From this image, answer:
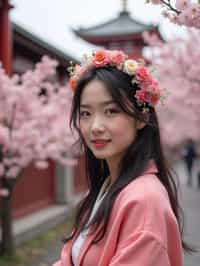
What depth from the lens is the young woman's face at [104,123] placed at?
167 centimetres

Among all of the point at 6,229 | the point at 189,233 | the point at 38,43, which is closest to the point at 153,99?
the point at 6,229

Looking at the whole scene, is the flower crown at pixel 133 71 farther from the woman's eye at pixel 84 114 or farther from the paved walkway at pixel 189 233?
the paved walkway at pixel 189 233

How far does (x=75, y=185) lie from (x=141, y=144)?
11270mm

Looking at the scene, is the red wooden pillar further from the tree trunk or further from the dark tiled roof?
the tree trunk

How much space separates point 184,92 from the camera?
40.6ft

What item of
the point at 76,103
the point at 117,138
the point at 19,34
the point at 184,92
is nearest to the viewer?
the point at 117,138

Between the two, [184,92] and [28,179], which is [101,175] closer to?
[28,179]

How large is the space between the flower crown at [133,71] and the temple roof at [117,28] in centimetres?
1594

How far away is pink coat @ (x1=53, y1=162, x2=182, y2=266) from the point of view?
1407 mm

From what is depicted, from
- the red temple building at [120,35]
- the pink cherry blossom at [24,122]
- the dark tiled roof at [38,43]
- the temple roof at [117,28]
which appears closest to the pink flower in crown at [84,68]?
the pink cherry blossom at [24,122]

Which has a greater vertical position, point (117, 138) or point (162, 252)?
point (117, 138)

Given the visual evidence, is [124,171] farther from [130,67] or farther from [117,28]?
[117,28]

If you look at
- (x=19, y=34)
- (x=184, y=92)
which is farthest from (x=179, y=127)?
(x=19, y=34)

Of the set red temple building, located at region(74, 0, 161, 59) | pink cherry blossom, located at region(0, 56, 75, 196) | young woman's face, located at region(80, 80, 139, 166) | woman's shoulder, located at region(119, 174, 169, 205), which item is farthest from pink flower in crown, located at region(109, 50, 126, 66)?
red temple building, located at region(74, 0, 161, 59)
